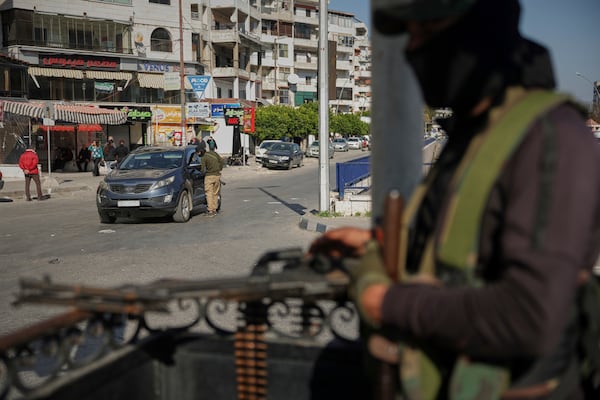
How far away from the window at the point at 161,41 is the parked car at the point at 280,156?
1560 centimetres

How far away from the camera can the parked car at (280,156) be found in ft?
114

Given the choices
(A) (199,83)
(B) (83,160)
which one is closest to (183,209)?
(A) (199,83)

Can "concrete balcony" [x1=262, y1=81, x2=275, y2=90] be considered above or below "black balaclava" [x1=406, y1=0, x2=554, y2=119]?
above

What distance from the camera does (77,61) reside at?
4125 centimetres

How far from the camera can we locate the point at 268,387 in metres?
2.39

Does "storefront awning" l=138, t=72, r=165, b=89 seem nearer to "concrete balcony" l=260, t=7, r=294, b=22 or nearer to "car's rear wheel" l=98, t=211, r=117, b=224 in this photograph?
"car's rear wheel" l=98, t=211, r=117, b=224

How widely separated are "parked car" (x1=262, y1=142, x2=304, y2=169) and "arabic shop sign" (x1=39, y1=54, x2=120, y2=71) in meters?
14.5

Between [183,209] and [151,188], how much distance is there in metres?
0.94

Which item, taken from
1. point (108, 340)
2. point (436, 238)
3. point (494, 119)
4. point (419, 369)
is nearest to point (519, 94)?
point (494, 119)

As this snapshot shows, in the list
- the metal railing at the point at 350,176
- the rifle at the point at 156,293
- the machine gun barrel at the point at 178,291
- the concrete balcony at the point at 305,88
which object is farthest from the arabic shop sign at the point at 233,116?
the concrete balcony at the point at 305,88

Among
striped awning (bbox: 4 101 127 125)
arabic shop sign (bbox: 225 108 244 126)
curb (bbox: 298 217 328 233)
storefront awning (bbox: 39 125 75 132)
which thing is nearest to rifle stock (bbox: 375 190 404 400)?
curb (bbox: 298 217 328 233)

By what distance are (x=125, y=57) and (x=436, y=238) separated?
4522 cm

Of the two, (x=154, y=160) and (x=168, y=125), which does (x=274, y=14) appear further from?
(x=154, y=160)

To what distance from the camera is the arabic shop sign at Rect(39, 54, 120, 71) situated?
40.0m
